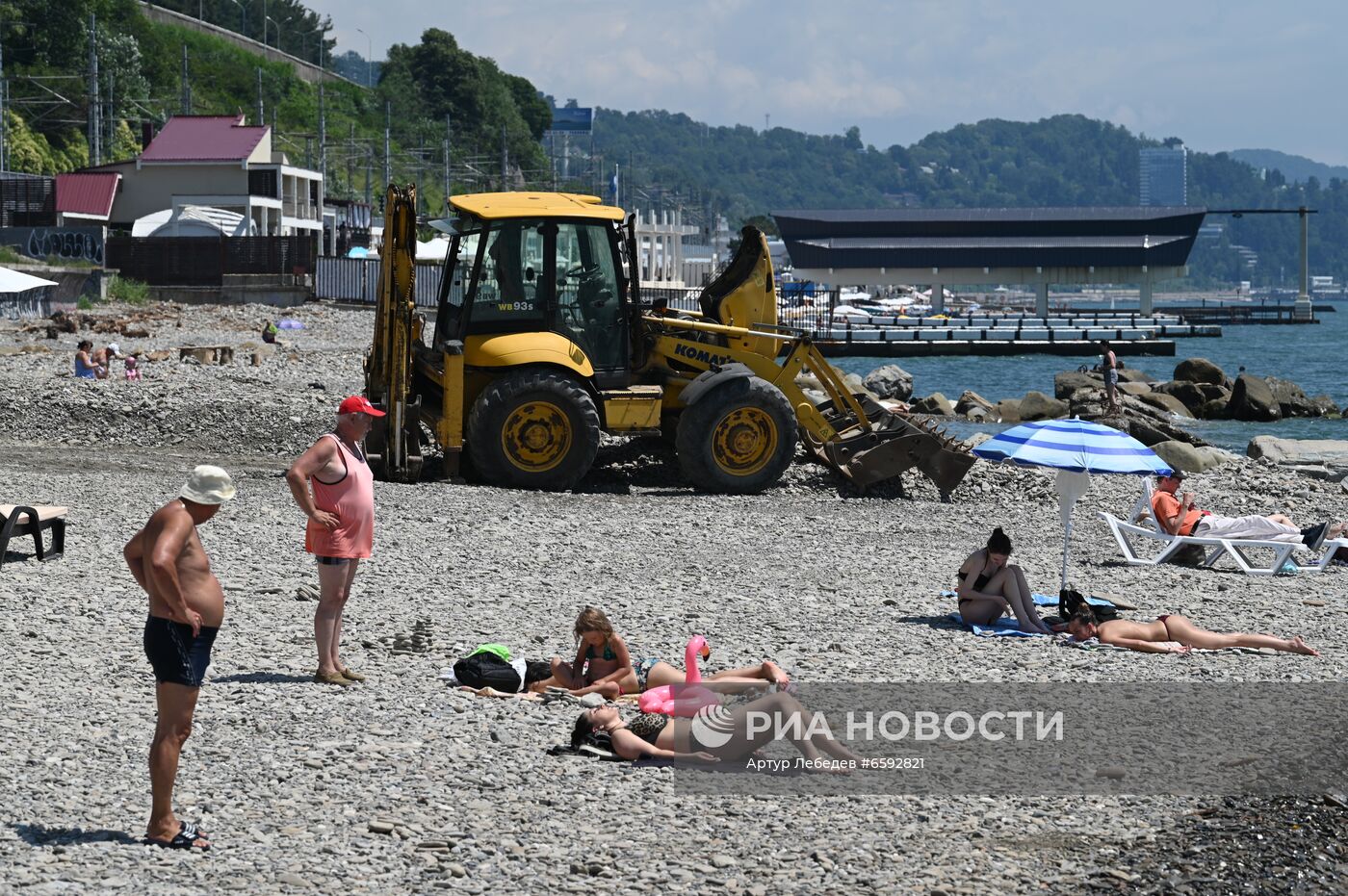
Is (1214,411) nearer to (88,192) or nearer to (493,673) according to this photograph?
(493,673)

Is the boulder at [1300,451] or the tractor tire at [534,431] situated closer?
the tractor tire at [534,431]

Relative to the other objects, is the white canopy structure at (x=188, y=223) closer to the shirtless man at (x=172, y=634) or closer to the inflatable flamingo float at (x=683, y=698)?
the inflatable flamingo float at (x=683, y=698)

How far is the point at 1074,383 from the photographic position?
164 ft

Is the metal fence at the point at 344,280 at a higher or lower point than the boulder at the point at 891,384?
higher

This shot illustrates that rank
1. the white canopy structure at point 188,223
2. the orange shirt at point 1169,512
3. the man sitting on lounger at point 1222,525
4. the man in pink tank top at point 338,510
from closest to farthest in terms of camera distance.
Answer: the man in pink tank top at point 338,510 < the man sitting on lounger at point 1222,525 < the orange shirt at point 1169,512 < the white canopy structure at point 188,223

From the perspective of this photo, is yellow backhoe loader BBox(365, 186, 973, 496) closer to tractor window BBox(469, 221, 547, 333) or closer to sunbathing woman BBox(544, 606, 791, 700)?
tractor window BBox(469, 221, 547, 333)

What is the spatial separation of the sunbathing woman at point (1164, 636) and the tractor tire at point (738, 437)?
22.6ft

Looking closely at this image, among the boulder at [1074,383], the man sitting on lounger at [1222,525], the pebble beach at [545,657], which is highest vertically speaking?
the boulder at [1074,383]

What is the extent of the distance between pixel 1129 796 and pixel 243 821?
4.12 metres

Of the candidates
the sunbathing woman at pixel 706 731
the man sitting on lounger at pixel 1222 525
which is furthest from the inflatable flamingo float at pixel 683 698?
the man sitting on lounger at pixel 1222 525

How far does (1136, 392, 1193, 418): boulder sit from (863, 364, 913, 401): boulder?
6.50 m

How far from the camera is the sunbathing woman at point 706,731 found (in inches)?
324

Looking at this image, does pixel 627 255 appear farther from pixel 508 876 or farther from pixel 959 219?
pixel 959 219

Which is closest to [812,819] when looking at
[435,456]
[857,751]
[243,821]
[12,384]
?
[857,751]
